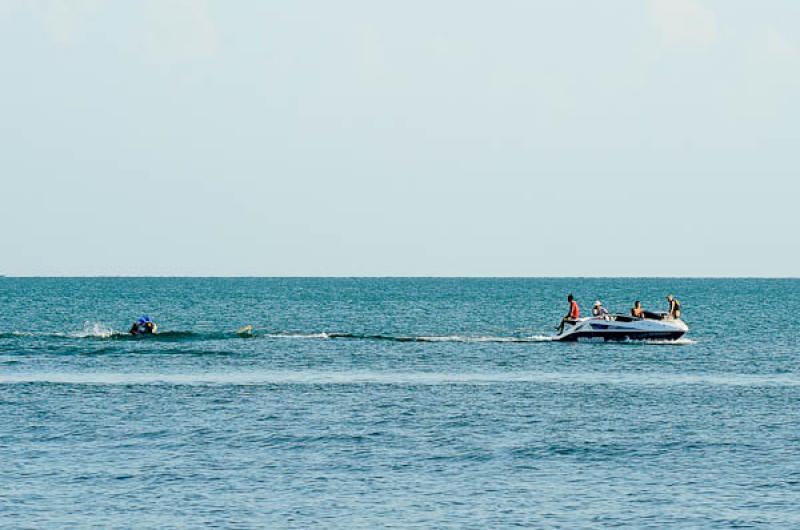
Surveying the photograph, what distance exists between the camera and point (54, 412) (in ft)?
148

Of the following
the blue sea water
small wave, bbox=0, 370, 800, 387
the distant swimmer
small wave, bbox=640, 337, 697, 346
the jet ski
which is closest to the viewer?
the blue sea water

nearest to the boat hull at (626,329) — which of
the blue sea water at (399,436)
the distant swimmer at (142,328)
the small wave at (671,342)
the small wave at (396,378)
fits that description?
the small wave at (671,342)

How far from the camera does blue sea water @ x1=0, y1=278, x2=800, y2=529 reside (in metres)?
29.7

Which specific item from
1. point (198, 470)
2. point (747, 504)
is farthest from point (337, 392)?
point (747, 504)

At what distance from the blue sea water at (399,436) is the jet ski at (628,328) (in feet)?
3.04

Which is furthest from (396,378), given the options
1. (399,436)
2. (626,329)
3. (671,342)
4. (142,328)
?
(142,328)

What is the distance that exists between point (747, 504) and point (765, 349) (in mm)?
48191

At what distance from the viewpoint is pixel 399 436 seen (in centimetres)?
4012

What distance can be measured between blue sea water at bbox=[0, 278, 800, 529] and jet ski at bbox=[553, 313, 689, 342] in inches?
36.5

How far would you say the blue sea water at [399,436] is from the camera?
2970cm

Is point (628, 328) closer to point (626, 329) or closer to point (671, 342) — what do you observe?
point (626, 329)

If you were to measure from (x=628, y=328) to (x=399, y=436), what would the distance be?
37860mm

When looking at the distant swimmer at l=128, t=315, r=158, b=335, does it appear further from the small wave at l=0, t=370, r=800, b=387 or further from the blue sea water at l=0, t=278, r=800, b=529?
the small wave at l=0, t=370, r=800, b=387

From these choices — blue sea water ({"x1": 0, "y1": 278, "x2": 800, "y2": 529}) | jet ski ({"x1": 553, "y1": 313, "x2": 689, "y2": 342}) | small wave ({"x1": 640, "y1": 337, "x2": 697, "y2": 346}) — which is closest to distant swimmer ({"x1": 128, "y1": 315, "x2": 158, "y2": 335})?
blue sea water ({"x1": 0, "y1": 278, "x2": 800, "y2": 529})
